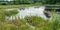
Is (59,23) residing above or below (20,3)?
above

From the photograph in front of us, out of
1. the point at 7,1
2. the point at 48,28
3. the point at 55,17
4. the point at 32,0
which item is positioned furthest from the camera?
the point at 32,0

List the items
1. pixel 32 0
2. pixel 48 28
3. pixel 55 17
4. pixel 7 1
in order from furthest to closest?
pixel 32 0 → pixel 7 1 → pixel 55 17 → pixel 48 28

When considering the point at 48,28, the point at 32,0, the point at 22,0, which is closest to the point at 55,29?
the point at 48,28

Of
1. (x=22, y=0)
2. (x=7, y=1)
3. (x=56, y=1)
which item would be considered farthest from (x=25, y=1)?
(x=56, y=1)

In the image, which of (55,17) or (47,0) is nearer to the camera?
(55,17)

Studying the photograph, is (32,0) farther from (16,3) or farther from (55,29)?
(55,29)

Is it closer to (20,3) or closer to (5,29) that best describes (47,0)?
(20,3)

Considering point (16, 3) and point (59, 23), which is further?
point (16, 3)

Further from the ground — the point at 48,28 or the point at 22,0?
the point at 48,28

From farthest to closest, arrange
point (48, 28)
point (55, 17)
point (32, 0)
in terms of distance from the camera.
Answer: point (32, 0)
point (55, 17)
point (48, 28)
